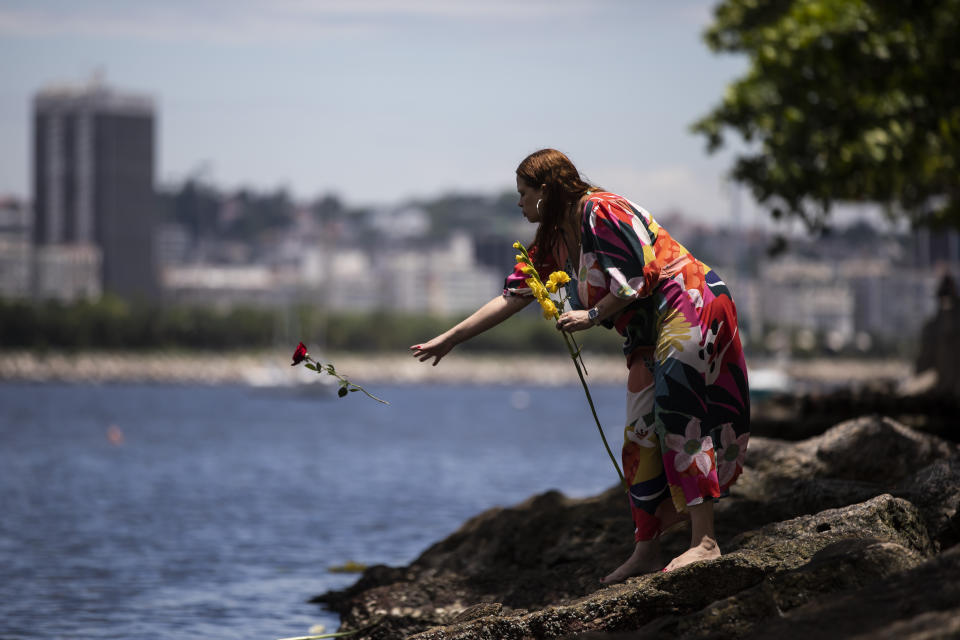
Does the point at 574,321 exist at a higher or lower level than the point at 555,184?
lower

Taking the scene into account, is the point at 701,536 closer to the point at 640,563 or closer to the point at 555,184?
the point at 640,563

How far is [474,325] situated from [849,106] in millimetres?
11854

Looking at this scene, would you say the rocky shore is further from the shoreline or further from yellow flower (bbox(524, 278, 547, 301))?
the shoreline

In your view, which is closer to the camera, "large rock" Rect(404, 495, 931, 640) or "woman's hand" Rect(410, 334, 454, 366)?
"large rock" Rect(404, 495, 931, 640)

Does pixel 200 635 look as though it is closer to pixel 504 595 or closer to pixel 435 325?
pixel 504 595

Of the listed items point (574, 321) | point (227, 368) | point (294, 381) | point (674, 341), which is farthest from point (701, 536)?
point (227, 368)

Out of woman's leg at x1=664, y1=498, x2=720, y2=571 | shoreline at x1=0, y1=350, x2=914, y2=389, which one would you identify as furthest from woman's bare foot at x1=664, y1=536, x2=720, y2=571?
shoreline at x1=0, y1=350, x2=914, y2=389

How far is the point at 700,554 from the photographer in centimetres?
529

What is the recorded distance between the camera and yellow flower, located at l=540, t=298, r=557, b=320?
17.6 ft

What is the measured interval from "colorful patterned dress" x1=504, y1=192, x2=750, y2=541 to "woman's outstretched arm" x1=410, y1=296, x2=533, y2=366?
0.29m

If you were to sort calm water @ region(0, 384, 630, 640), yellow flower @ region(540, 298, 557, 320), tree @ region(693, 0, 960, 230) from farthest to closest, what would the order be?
tree @ region(693, 0, 960, 230), calm water @ region(0, 384, 630, 640), yellow flower @ region(540, 298, 557, 320)

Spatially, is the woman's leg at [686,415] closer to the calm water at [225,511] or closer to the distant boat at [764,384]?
the calm water at [225,511]

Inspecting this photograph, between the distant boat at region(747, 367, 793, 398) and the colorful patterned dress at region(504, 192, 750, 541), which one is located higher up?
the colorful patterned dress at region(504, 192, 750, 541)

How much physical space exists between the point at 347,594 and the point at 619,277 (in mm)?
5284
